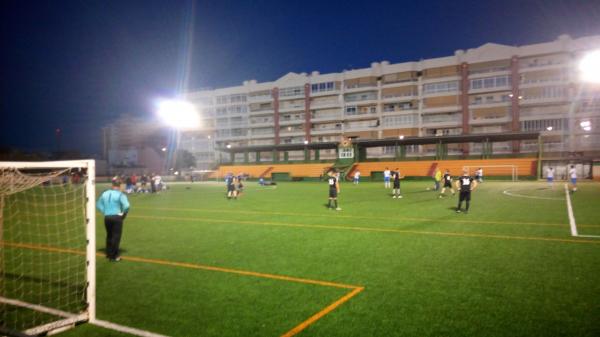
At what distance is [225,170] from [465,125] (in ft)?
150

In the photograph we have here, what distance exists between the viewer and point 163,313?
5.93 m

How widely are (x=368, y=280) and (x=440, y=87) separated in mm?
71561

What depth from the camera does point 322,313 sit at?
227 inches

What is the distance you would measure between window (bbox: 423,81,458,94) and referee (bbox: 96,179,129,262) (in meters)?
71.1

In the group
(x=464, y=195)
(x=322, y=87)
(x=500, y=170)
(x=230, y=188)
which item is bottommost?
(x=230, y=188)

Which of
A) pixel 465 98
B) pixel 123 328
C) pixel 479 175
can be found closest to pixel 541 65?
pixel 465 98

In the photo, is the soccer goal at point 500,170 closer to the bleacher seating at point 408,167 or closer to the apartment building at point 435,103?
the bleacher seating at point 408,167

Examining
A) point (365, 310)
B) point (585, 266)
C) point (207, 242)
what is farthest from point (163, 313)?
point (585, 266)

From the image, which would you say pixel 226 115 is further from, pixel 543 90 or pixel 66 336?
pixel 66 336

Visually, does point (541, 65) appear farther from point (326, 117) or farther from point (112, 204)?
point (112, 204)

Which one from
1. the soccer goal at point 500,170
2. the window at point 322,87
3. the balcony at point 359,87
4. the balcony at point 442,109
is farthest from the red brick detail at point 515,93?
the window at point 322,87

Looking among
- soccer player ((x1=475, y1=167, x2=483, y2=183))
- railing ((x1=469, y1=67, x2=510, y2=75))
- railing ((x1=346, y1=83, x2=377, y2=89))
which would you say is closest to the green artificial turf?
soccer player ((x1=475, y1=167, x2=483, y2=183))

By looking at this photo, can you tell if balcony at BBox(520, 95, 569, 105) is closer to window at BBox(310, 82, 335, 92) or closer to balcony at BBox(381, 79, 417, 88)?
balcony at BBox(381, 79, 417, 88)

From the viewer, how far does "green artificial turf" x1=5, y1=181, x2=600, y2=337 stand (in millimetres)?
5344
